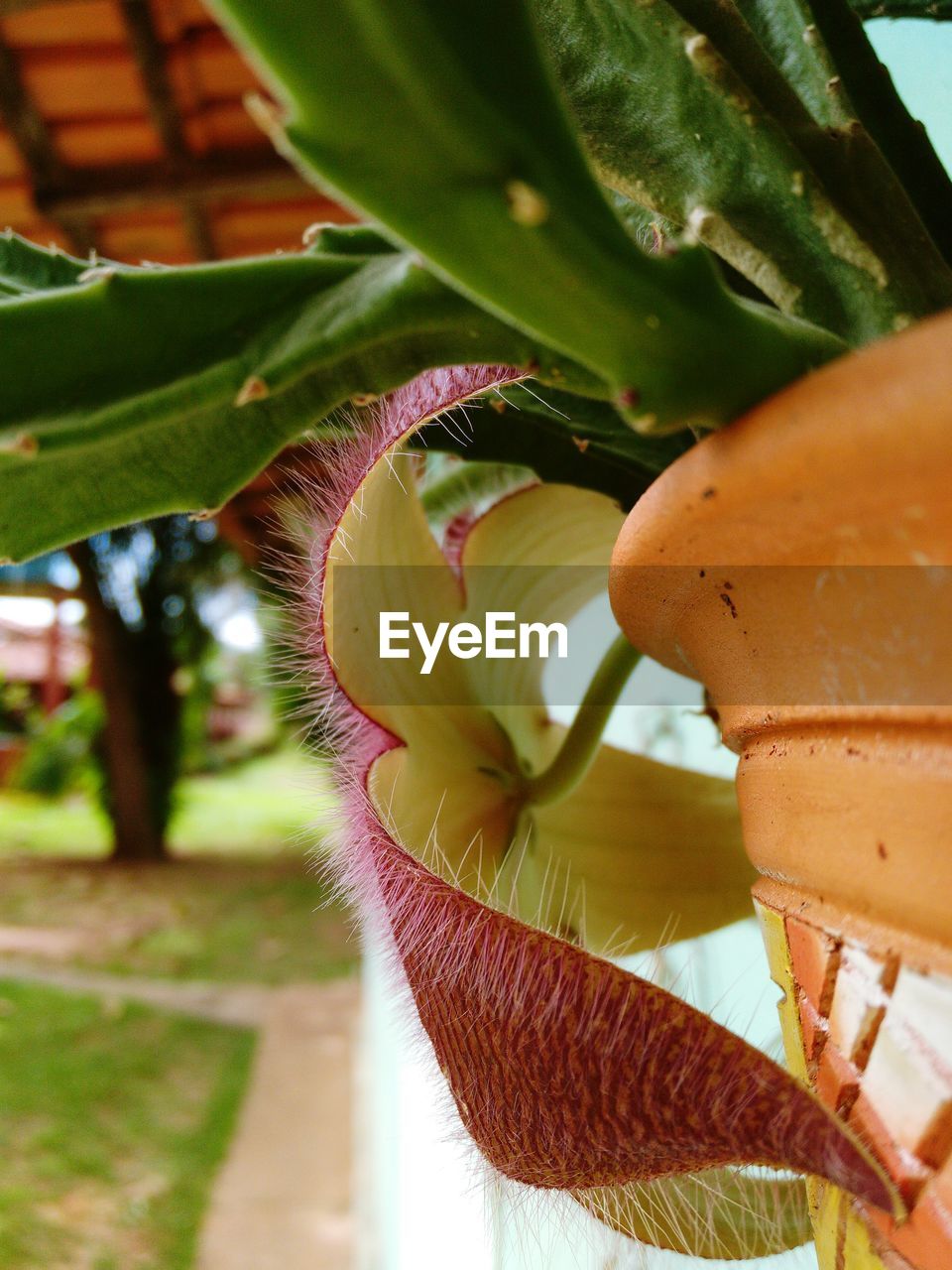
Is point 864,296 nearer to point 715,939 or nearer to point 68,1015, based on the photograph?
point 715,939

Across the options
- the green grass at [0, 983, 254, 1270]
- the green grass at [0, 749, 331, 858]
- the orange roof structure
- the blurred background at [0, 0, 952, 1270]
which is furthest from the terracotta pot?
the green grass at [0, 749, 331, 858]

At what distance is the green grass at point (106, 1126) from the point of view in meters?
2.38

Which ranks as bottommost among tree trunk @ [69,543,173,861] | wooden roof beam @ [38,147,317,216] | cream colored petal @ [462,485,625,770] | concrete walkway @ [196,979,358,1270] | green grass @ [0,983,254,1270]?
concrete walkway @ [196,979,358,1270]

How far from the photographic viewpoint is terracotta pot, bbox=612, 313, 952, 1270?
0.19 meters

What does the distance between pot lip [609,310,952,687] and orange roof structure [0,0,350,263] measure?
2.39 meters

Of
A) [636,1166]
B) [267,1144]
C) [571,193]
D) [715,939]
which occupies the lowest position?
[267,1144]

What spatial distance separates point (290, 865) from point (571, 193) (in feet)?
19.8

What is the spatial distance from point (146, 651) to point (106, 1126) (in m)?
3.17

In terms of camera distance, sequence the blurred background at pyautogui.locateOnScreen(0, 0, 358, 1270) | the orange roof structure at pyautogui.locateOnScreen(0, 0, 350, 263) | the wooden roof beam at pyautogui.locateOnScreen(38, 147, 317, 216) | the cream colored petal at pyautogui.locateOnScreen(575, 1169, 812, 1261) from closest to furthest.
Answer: the cream colored petal at pyautogui.locateOnScreen(575, 1169, 812, 1261) → the orange roof structure at pyautogui.locateOnScreen(0, 0, 350, 263) → the blurred background at pyautogui.locateOnScreen(0, 0, 358, 1270) → the wooden roof beam at pyautogui.locateOnScreen(38, 147, 317, 216)

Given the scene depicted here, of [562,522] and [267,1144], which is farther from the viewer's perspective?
[267,1144]

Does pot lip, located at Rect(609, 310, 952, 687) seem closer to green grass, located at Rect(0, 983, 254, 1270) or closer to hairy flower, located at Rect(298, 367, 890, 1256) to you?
A: hairy flower, located at Rect(298, 367, 890, 1256)

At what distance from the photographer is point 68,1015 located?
3383mm

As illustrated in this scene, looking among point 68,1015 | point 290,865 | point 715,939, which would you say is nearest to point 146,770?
point 290,865

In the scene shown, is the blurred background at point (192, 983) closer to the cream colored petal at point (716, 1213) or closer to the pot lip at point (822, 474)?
the cream colored petal at point (716, 1213)
